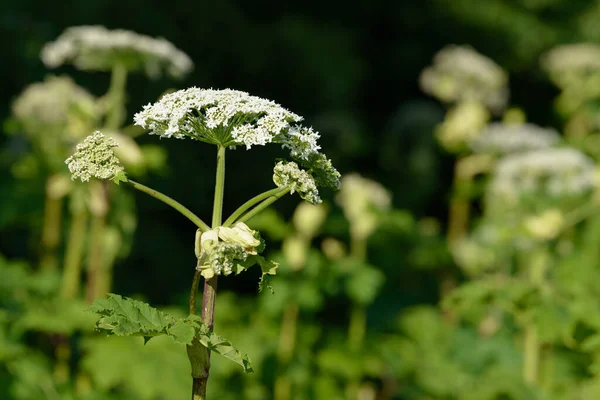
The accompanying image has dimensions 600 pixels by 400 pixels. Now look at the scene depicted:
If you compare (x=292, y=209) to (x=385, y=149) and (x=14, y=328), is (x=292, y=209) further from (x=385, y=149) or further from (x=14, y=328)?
(x=14, y=328)

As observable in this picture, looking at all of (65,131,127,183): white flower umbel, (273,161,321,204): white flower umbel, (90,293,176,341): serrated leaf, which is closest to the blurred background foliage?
(273,161,321,204): white flower umbel

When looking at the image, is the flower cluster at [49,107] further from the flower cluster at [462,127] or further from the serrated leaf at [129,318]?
the flower cluster at [462,127]

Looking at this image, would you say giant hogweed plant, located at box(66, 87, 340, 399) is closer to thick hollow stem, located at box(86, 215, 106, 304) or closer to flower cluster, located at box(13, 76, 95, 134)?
thick hollow stem, located at box(86, 215, 106, 304)

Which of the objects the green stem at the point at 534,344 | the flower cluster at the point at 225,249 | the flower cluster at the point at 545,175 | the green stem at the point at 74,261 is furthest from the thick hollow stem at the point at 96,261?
the flower cluster at the point at 545,175

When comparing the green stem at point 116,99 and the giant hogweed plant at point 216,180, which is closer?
the giant hogweed plant at point 216,180

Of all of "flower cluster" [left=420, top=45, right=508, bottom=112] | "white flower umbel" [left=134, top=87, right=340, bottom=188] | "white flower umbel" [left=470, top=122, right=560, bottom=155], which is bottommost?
"white flower umbel" [left=134, top=87, right=340, bottom=188]

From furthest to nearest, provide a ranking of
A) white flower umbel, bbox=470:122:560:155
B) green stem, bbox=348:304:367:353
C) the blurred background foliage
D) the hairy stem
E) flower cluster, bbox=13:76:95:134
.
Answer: white flower umbel, bbox=470:122:560:155
green stem, bbox=348:304:367:353
the hairy stem
flower cluster, bbox=13:76:95:134
the blurred background foliage
